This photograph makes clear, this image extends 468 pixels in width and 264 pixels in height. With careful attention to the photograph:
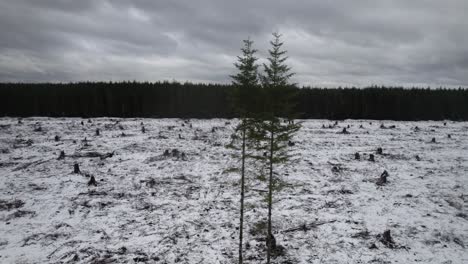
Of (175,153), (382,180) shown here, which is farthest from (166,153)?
(382,180)

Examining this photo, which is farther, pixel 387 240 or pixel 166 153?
pixel 166 153

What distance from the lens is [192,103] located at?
53.7 m

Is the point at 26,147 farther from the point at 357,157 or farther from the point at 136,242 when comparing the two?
the point at 357,157

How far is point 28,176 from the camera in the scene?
17.6 metres

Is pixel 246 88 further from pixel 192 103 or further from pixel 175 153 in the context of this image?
pixel 192 103

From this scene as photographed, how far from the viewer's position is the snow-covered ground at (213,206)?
11.8 m

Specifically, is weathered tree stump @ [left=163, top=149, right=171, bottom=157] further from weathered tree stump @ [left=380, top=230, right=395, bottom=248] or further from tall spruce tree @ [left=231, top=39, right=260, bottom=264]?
weathered tree stump @ [left=380, top=230, right=395, bottom=248]

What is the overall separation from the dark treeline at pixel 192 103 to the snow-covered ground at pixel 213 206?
2957 cm

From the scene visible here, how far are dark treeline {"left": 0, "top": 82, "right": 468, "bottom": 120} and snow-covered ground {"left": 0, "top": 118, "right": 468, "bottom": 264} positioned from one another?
97.0ft

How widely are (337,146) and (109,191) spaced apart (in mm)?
18490

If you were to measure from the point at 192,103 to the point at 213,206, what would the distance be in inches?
1593

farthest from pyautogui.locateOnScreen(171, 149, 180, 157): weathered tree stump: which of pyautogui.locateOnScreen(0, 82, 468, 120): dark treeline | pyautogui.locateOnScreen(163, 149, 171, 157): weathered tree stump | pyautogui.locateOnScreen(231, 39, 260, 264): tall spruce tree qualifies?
pyautogui.locateOnScreen(0, 82, 468, 120): dark treeline

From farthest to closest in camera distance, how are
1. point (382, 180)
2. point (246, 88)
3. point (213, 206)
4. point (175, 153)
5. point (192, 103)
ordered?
point (192, 103) < point (175, 153) < point (382, 180) < point (213, 206) < point (246, 88)

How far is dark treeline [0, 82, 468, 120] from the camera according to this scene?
170 feet
